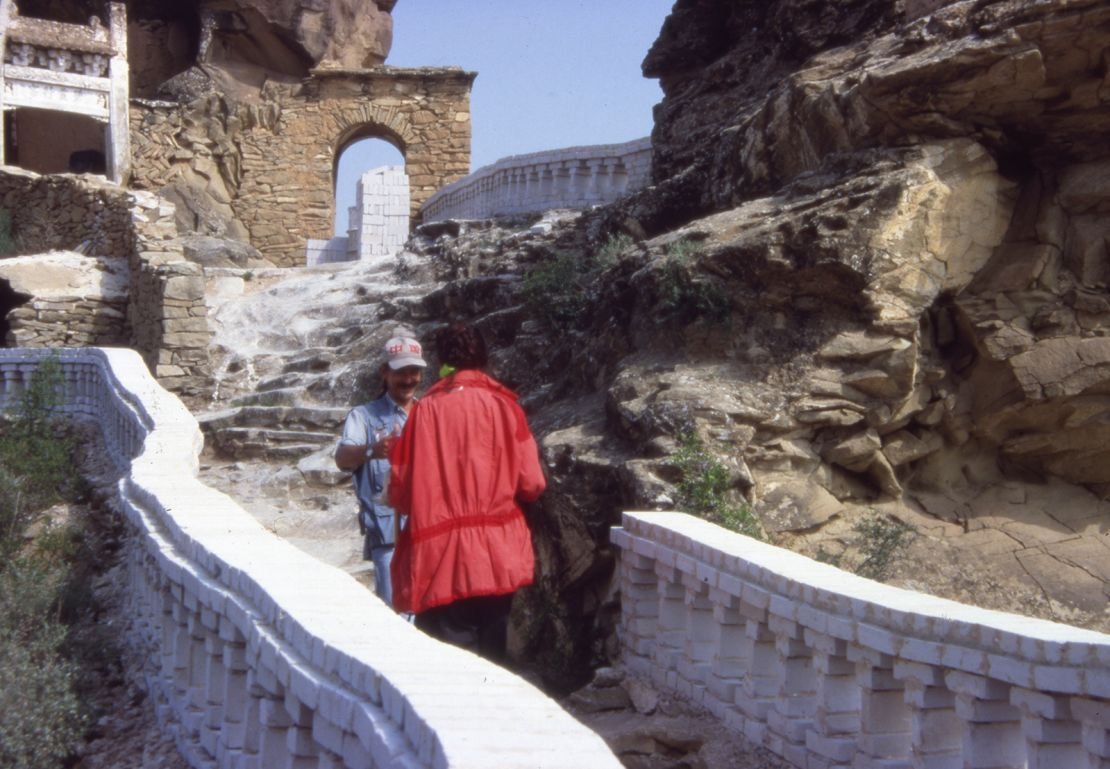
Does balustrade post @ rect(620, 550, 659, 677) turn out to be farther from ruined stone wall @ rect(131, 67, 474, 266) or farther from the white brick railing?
ruined stone wall @ rect(131, 67, 474, 266)

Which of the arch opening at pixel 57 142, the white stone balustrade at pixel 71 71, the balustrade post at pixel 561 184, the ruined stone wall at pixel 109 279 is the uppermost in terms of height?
the white stone balustrade at pixel 71 71

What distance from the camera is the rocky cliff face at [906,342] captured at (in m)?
6.20

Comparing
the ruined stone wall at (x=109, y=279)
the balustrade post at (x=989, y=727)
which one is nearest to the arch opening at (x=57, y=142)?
the ruined stone wall at (x=109, y=279)

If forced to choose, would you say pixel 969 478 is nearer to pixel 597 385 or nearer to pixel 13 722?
pixel 597 385

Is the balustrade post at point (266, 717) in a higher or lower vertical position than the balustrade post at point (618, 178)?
lower

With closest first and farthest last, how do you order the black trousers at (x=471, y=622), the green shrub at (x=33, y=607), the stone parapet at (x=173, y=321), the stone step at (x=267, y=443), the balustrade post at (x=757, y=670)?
the balustrade post at (x=757, y=670) < the green shrub at (x=33, y=607) < the black trousers at (x=471, y=622) < the stone step at (x=267, y=443) < the stone parapet at (x=173, y=321)

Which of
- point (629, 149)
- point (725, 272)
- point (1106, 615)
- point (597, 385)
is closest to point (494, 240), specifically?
point (629, 149)

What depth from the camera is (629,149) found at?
1460 cm

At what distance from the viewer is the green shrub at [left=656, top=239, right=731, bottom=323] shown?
671 centimetres

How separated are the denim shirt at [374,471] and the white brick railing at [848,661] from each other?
1058 mm

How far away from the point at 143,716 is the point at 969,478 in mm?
4733

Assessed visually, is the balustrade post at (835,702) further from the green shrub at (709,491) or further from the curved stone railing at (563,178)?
the curved stone railing at (563,178)

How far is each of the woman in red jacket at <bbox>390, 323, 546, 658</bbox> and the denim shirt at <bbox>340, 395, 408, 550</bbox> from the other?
0.52 meters

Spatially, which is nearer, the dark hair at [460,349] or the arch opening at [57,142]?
the dark hair at [460,349]
